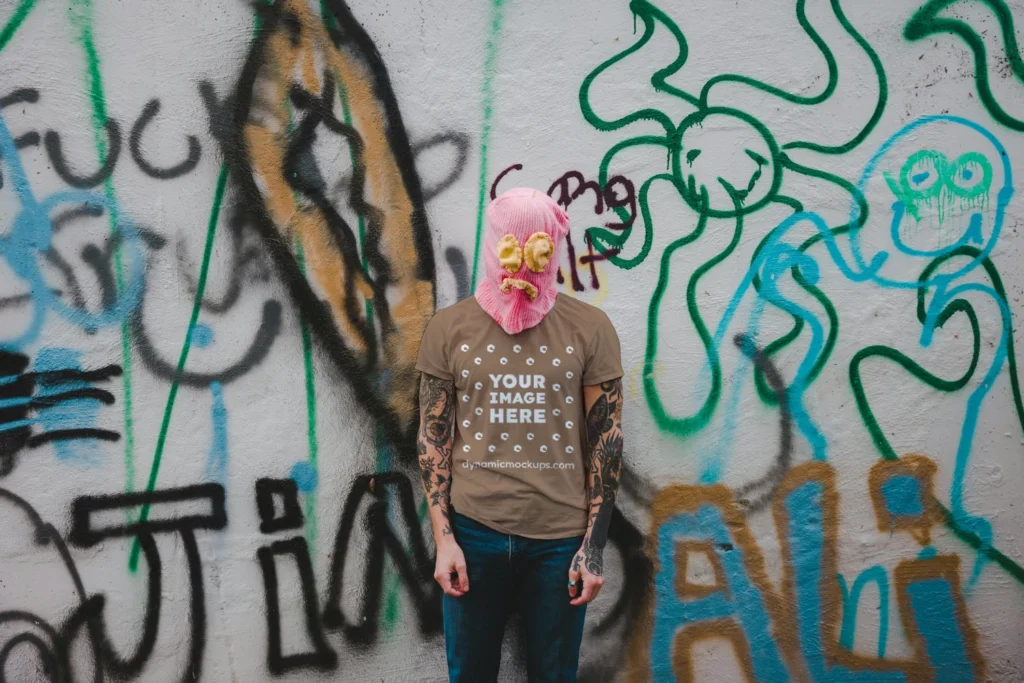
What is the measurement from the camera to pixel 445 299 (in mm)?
2801

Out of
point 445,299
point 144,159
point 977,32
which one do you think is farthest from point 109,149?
point 977,32

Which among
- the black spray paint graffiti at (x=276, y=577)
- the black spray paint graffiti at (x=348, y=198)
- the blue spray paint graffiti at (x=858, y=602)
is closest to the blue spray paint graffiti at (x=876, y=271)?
the blue spray paint graffiti at (x=858, y=602)

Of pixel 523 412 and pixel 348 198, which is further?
pixel 348 198

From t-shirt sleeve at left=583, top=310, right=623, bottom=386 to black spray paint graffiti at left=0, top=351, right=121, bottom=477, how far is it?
1.54 meters

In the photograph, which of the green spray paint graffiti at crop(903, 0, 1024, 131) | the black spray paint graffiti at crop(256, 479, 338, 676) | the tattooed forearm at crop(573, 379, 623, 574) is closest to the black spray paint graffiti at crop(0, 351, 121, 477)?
the black spray paint graffiti at crop(256, 479, 338, 676)

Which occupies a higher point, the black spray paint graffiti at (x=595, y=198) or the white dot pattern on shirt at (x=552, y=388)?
the black spray paint graffiti at (x=595, y=198)

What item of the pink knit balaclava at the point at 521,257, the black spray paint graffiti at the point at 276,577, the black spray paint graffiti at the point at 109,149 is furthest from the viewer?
the black spray paint graffiti at the point at 276,577

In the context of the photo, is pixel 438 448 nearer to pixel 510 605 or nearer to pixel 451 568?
pixel 451 568

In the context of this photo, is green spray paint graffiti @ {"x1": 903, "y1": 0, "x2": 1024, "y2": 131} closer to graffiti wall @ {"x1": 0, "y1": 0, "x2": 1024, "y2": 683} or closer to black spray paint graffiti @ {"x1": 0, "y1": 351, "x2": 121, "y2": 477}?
graffiti wall @ {"x1": 0, "y1": 0, "x2": 1024, "y2": 683}

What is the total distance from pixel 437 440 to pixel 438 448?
0.02 metres

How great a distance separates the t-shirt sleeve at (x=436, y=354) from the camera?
7.73 ft

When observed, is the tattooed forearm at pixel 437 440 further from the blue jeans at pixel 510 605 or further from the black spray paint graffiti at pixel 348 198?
the black spray paint graffiti at pixel 348 198

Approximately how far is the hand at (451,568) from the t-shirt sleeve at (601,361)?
0.58 metres

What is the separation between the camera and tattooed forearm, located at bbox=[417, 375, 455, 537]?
7.79ft
